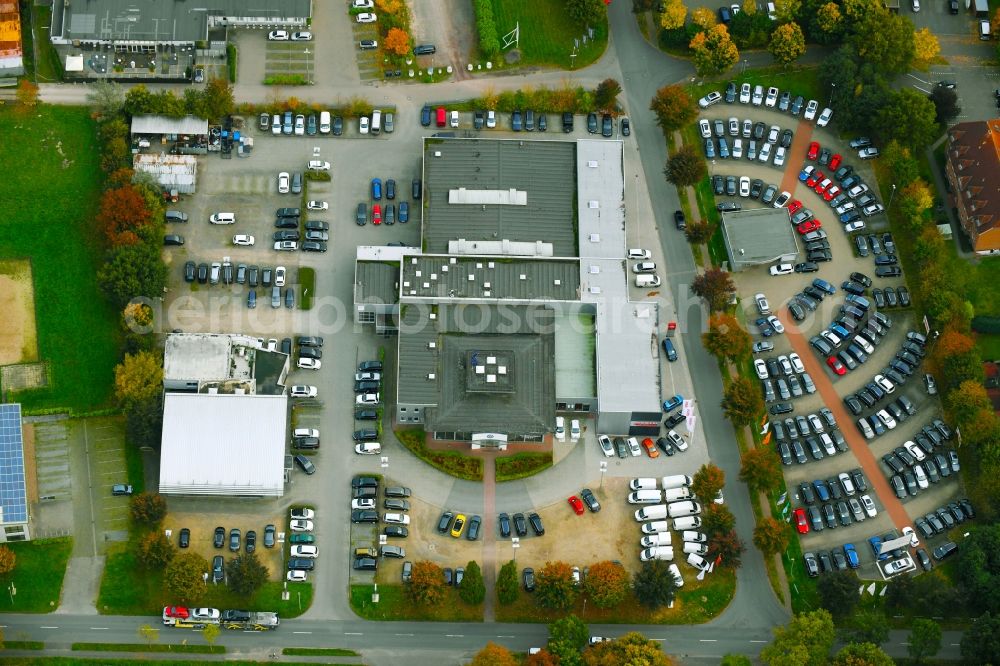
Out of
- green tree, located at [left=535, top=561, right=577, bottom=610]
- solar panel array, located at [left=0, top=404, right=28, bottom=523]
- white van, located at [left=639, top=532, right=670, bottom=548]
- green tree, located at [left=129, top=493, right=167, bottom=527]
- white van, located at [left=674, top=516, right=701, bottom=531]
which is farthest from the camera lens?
white van, located at [left=674, top=516, right=701, bottom=531]

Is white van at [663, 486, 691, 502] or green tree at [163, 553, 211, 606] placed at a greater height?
white van at [663, 486, 691, 502]

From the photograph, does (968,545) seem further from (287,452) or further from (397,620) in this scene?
(287,452)

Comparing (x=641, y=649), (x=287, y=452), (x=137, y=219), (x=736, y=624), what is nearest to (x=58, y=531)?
(x=287, y=452)

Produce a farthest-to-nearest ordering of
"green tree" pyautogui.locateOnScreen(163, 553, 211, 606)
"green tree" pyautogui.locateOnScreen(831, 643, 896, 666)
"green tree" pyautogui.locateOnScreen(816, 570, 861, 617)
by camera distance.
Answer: "green tree" pyautogui.locateOnScreen(816, 570, 861, 617), "green tree" pyautogui.locateOnScreen(163, 553, 211, 606), "green tree" pyautogui.locateOnScreen(831, 643, 896, 666)

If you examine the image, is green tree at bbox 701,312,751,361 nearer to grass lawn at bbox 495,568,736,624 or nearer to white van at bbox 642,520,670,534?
white van at bbox 642,520,670,534

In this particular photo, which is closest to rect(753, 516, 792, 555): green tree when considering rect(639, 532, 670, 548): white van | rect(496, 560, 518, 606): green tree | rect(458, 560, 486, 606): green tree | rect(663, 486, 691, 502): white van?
rect(663, 486, 691, 502): white van
